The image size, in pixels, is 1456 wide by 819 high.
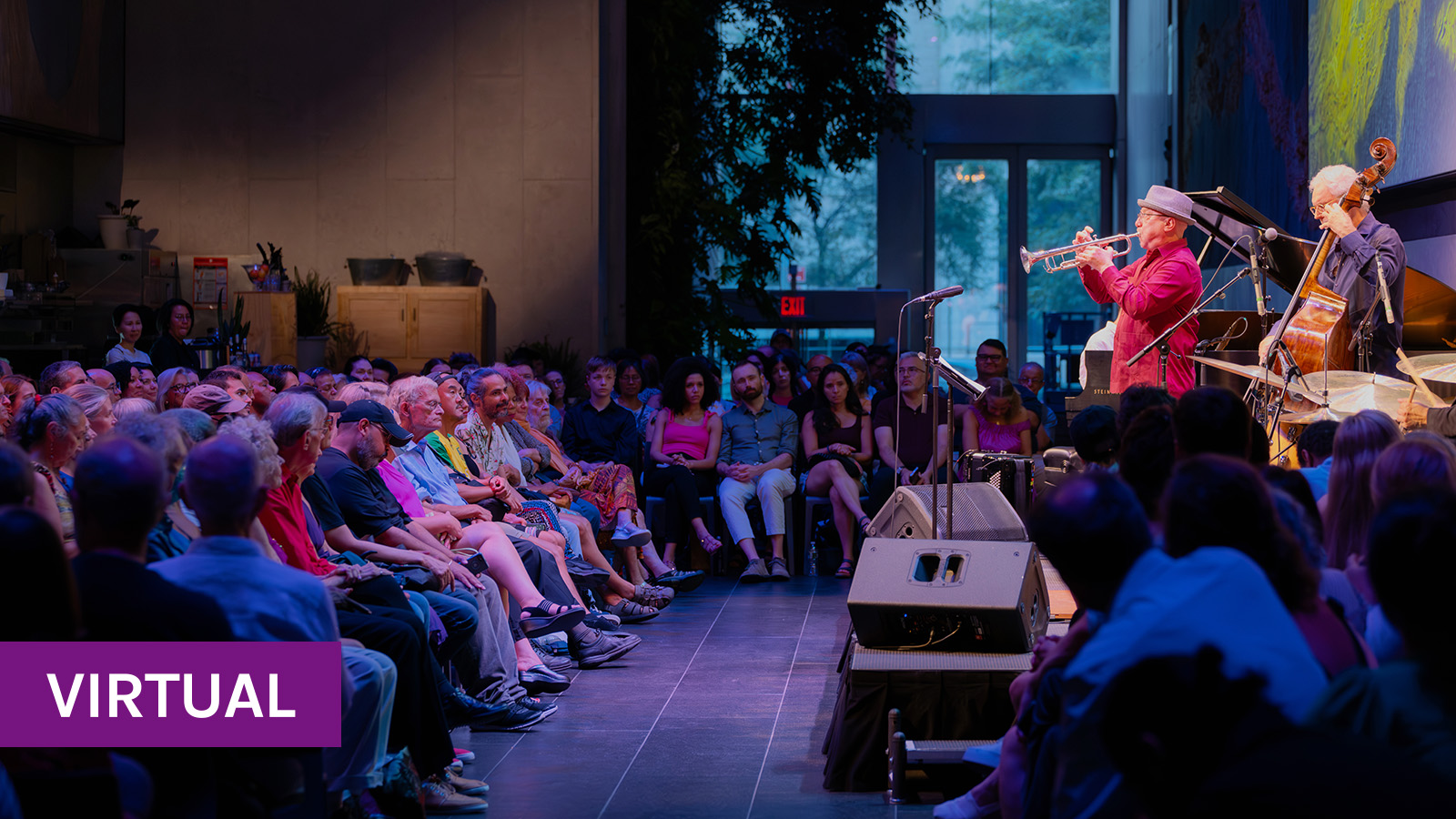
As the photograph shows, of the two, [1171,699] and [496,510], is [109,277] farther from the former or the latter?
[1171,699]

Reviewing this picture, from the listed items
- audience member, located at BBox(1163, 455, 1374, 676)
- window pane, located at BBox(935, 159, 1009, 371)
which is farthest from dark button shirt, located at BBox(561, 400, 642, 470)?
window pane, located at BBox(935, 159, 1009, 371)

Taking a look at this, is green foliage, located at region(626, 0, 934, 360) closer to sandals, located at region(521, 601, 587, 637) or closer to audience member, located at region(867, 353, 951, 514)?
audience member, located at region(867, 353, 951, 514)

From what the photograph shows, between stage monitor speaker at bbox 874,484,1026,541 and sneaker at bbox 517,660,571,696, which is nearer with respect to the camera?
stage monitor speaker at bbox 874,484,1026,541

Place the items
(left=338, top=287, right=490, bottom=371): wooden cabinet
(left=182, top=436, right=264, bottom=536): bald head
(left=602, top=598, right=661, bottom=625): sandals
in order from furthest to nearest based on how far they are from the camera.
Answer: (left=338, top=287, right=490, bottom=371): wooden cabinet
(left=602, top=598, right=661, bottom=625): sandals
(left=182, top=436, right=264, bottom=536): bald head

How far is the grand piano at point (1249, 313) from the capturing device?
5.12 m

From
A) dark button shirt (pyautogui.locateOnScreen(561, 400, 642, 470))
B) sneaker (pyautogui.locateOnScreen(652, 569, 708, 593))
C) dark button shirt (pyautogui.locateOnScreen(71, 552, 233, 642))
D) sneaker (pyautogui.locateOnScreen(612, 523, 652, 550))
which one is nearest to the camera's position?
dark button shirt (pyautogui.locateOnScreen(71, 552, 233, 642))

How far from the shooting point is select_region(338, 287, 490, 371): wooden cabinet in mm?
9766

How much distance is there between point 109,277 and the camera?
9.34 m

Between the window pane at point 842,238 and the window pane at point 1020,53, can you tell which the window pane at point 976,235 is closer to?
the window pane at point 842,238

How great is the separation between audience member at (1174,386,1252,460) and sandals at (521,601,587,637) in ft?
8.73

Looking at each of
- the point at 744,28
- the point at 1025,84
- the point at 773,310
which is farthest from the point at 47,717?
the point at 1025,84

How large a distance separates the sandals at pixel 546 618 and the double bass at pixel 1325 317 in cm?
263

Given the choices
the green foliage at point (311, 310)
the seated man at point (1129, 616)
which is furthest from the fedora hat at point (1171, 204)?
the green foliage at point (311, 310)

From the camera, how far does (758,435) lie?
24.5 feet
